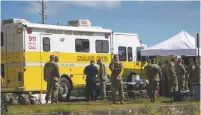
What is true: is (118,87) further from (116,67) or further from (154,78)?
(154,78)

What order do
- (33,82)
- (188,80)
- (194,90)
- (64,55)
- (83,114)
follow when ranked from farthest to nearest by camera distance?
1. (188,80)
2. (64,55)
3. (33,82)
4. (194,90)
5. (83,114)

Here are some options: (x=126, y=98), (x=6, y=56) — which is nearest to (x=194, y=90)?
(x=126, y=98)

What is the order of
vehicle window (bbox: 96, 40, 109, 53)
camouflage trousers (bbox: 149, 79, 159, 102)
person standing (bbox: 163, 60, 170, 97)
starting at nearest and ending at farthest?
camouflage trousers (bbox: 149, 79, 159, 102), person standing (bbox: 163, 60, 170, 97), vehicle window (bbox: 96, 40, 109, 53)

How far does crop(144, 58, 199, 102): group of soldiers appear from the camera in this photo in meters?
17.6

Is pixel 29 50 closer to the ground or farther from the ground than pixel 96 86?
farther from the ground

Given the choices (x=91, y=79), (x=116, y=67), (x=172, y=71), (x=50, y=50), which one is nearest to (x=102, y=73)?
(x=91, y=79)

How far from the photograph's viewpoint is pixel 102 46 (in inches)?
894

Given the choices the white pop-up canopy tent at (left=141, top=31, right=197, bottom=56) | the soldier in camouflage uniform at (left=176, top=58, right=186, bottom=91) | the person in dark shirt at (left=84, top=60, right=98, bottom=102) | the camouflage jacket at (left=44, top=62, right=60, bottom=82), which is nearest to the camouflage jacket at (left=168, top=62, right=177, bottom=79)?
the soldier in camouflage uniform at (left=176, top=58, right=186, bottom=91)

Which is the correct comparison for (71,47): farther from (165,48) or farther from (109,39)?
(165,48)

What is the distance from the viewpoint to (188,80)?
2264cm

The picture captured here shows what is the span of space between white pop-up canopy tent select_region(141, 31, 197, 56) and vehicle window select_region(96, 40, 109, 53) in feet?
9.20

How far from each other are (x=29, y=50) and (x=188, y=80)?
7994 mm

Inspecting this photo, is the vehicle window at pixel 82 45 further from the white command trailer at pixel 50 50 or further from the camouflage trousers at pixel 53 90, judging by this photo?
the camouflage trousers at pixel 53 90

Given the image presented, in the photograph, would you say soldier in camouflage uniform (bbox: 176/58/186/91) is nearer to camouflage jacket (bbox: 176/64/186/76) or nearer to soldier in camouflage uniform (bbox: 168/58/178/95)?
camouflage jacket (bbox: 176/64/186/76)
